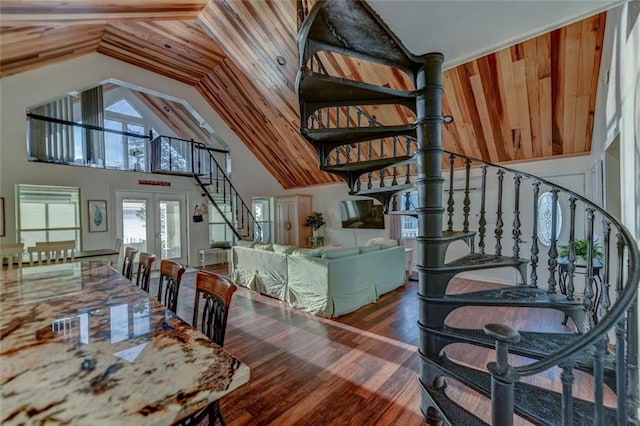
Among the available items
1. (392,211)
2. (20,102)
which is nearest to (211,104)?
(20,102)

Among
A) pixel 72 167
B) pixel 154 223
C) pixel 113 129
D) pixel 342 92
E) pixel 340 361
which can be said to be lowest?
pixel 340 361

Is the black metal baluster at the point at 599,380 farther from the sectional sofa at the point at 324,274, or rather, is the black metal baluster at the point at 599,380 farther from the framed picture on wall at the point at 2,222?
the framed picture on wall at the point at 2,222

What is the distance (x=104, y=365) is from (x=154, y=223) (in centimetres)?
655

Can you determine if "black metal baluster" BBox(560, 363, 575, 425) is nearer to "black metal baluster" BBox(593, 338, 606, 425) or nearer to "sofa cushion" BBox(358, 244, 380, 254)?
"black metal baluster" BBox(593, 338, 606, 425)

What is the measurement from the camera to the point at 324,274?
135 inches

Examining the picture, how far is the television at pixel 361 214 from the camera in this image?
679 centimetres

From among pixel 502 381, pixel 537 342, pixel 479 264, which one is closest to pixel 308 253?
pixel 479 264

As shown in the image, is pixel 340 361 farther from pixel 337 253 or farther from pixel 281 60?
pixel 281 60

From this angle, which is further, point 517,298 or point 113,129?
point 113,129

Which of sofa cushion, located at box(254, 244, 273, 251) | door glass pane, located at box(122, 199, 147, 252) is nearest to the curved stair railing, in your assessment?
door glass pane, located at box(122, 199, 147, 252)

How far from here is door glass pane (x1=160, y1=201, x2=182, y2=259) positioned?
261 inches

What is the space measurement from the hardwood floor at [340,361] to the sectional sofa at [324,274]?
0.17 m

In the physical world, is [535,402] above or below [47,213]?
below

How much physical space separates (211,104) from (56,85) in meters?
3.11
